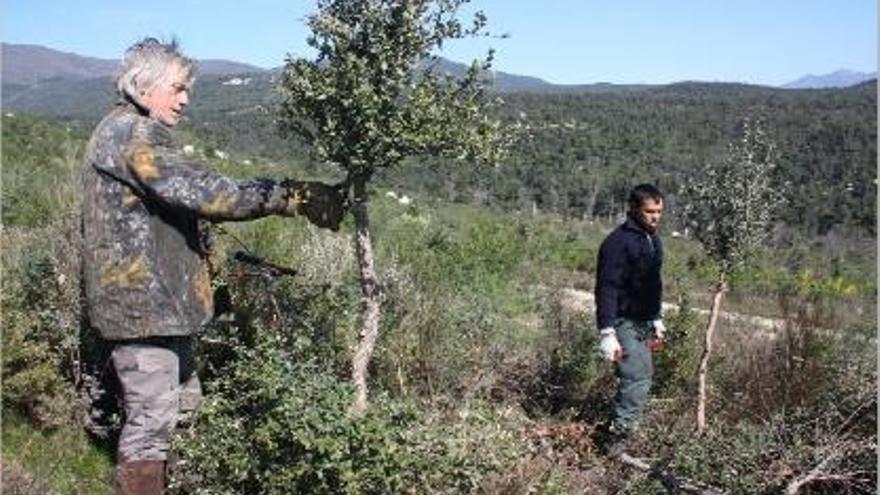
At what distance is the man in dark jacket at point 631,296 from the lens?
21.1 ft

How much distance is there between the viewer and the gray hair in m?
4.34

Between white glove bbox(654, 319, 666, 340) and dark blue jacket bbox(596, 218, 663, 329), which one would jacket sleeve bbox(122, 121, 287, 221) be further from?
white glove bbox(654, 319, 666, 340)

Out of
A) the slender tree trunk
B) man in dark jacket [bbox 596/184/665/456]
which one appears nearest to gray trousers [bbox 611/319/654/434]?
man in dark jacket [bbox 596/184/665/456]

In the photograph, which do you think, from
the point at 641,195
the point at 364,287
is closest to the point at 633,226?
the point at 641,195

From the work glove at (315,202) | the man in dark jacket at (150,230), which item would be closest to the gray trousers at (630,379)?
the work glove at (315,202)

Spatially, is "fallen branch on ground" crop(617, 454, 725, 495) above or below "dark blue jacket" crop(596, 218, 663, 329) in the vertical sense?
below

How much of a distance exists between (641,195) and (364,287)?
76.8 inches

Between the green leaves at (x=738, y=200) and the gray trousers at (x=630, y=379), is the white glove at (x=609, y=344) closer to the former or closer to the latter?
the gray trousers at (x=630, y=379)

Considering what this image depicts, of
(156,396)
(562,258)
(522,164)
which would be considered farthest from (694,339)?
(522,164)

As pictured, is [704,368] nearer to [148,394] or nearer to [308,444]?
[308,444]

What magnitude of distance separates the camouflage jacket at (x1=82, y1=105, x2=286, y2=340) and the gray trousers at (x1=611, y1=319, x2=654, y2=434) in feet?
9.76

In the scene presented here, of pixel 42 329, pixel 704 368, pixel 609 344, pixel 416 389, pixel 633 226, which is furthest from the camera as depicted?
pixel 704 368

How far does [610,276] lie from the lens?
6422 millimetres

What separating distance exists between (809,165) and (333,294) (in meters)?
50.3
